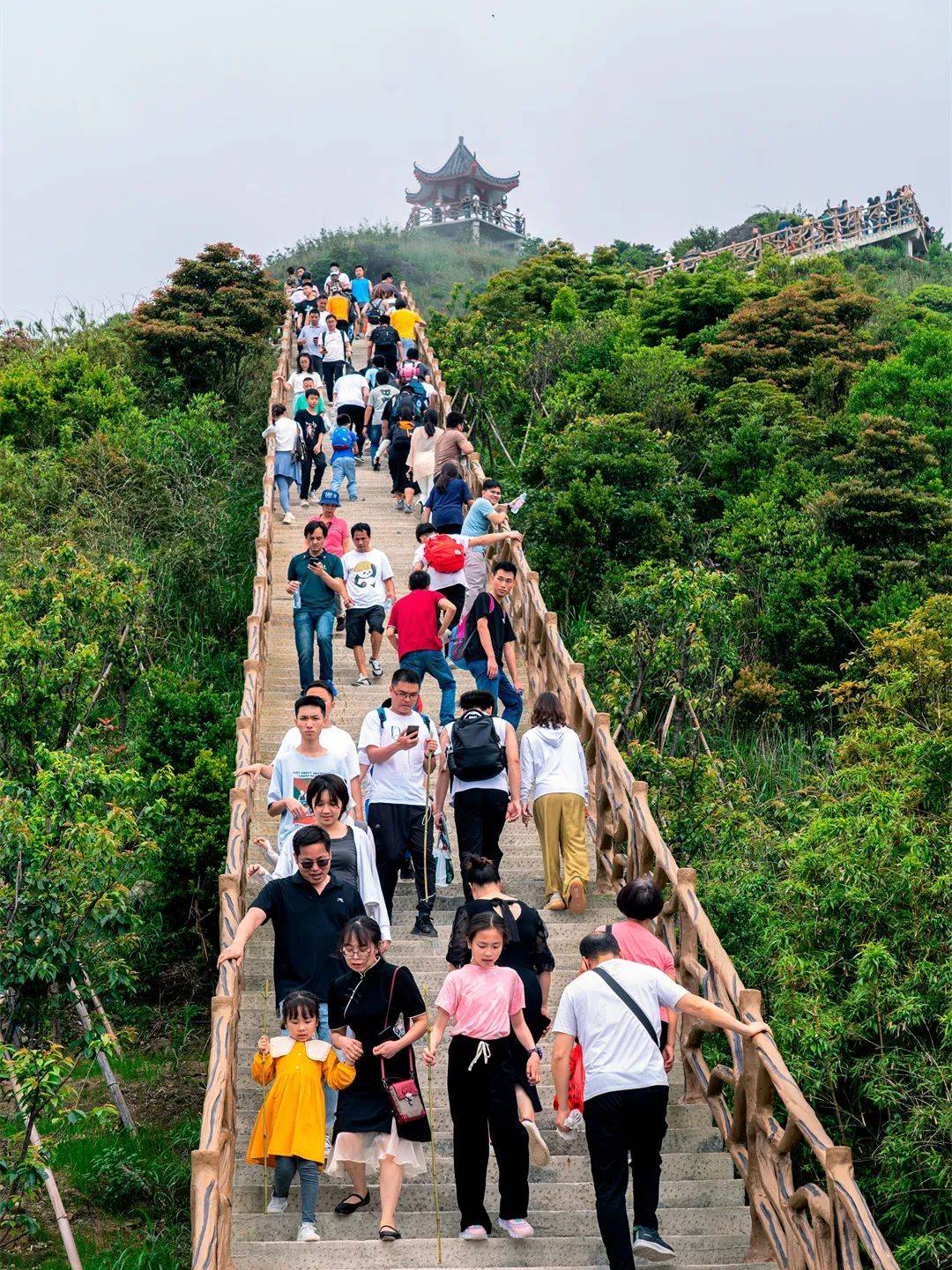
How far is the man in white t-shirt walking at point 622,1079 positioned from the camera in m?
6.54

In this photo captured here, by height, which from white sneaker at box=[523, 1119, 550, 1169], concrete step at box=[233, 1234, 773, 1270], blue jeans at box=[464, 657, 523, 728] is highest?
blue jeans at box=[464, 657, 523, 728]

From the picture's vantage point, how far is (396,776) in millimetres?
9297

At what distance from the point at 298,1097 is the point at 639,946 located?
1.67 meters

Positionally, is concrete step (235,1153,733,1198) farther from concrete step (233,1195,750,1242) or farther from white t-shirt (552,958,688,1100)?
white t-shirt (552,958,688,1100)

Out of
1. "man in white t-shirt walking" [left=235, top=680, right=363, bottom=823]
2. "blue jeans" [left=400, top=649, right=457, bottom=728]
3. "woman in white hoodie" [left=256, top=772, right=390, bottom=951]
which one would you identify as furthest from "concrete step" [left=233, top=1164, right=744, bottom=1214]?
"blue jeans" [left=400, top=649, right=457, bottom=728]

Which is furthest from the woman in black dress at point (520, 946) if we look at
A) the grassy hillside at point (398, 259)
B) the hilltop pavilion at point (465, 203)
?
the hilltop pavilion at point (465, 203)

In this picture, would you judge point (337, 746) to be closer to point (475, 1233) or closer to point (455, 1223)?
point (455, 1223)

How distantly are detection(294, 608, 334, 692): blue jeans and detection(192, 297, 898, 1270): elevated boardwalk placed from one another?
9.77 ft

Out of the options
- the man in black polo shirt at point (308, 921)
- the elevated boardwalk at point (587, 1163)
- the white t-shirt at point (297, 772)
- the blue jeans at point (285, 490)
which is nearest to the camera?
the elevated boardwalk at point (587, 1163)

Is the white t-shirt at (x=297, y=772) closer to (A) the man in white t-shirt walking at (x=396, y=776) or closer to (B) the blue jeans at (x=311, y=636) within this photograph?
(A) the man in white t-shirt walking at (x=396, y=776)

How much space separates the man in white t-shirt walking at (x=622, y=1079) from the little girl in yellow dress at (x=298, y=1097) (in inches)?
42.3

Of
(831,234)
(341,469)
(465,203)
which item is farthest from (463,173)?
(341,469)

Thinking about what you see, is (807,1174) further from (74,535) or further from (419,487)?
(74,535)

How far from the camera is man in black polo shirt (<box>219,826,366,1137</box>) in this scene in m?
7.57
